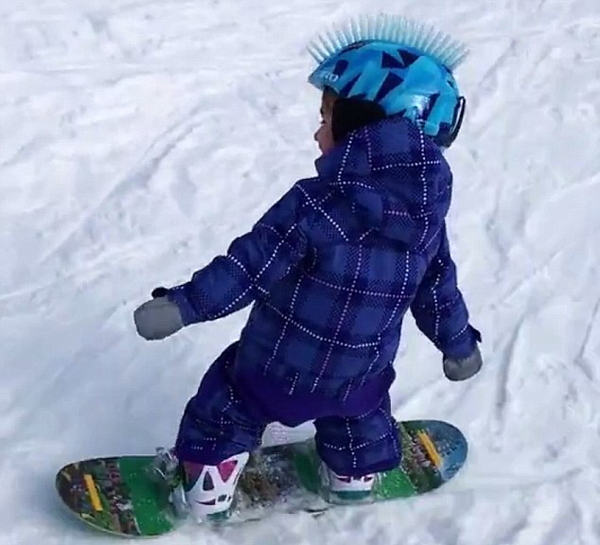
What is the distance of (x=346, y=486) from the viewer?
90.6 inches

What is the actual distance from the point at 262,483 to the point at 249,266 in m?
0.62

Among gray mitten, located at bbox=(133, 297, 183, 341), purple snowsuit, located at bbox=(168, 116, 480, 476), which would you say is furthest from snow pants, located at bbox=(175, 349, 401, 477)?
gray mitten, located at bbox=(133, 297, 183, 341)

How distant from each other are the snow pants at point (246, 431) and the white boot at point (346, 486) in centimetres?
3

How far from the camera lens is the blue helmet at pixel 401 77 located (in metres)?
1.85

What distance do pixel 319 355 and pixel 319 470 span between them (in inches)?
16.7

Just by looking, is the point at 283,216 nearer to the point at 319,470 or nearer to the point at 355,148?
the point at 355,148

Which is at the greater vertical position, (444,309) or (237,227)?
(444,309)

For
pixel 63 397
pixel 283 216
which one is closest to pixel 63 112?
pixel 63 397

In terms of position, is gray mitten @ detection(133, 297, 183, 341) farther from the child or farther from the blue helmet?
the blue helmet

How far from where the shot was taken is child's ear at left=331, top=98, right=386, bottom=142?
6.15 feet

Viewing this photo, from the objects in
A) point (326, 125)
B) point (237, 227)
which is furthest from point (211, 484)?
point (237, 227)

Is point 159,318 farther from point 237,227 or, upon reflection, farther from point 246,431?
point 237,227

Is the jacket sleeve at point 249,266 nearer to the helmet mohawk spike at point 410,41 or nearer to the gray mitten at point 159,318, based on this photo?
the gray mitten at point 159,318

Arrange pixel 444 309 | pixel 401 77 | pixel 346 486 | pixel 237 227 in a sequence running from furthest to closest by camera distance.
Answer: pixel 237 227 → pixel 346 486 → pixel 444 309 → pixel 401 77
